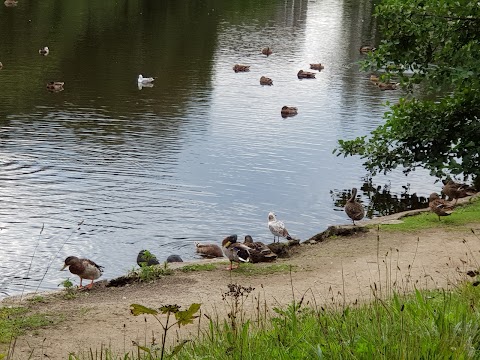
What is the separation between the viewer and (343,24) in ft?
231

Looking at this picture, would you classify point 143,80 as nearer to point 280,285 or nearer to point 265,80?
point 265,80

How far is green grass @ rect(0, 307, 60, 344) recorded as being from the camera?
10.9 metres

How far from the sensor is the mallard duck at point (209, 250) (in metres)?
18.2

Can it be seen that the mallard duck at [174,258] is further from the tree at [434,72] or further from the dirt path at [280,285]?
the tree at [434,72]

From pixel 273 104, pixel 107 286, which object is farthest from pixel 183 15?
pixel 107 286

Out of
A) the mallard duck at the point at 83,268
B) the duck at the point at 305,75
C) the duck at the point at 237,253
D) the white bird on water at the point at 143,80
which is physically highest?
the duck at the point at 237,253

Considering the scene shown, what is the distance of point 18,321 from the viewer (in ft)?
37.6

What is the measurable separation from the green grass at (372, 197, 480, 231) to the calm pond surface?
3.62 m

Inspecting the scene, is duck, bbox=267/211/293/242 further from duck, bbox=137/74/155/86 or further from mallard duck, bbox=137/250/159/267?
duck, bbox=137/74/155/86

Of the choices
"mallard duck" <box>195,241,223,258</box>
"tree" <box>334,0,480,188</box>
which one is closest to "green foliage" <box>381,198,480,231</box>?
"tree" <box>334,0,480,188</box>

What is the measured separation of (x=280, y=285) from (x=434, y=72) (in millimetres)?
6976

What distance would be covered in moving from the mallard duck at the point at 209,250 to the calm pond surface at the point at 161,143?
244 mm

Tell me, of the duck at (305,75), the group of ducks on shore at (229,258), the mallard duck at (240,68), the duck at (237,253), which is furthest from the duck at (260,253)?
the mallard duck at (240,68)

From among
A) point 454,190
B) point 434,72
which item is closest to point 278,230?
point 454,190
